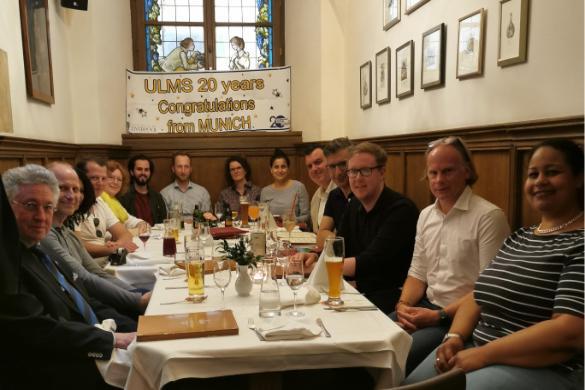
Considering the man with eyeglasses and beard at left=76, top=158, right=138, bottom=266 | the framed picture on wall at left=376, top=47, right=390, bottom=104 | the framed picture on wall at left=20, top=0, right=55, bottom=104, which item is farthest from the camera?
the framed picture on wall at left=376, top=47, right=390, bottom=104

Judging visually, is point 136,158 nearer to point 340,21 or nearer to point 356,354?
point 340,21

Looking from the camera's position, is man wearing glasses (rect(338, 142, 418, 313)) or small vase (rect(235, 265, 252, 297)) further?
man wearing glasses (rect(338, 142, 418, 313))

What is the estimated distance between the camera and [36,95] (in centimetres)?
394

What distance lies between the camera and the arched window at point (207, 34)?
595 cm

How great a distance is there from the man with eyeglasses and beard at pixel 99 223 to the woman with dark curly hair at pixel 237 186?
1826 mm

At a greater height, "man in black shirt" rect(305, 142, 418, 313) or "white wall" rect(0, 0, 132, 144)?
"white wall" rect(0, 0, 132, 144)

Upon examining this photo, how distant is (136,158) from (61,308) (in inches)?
134

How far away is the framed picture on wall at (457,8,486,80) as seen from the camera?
273cm

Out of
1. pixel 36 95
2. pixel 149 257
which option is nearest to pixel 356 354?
pixel 149 257

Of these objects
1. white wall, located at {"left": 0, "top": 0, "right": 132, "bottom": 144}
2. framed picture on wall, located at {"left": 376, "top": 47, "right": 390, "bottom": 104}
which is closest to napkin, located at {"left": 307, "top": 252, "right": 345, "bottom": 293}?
framed picture on wall, located at {"left": 376, "top": 47, "right": 390, "bottom": 104}

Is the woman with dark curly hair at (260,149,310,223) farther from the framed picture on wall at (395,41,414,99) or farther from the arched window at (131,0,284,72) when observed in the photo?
the arched window at (131,0,284,72)

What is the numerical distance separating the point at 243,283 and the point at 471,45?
199cm

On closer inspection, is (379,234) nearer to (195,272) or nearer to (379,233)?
(379,233)

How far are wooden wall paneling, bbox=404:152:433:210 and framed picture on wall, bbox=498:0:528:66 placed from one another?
1.10 metres
